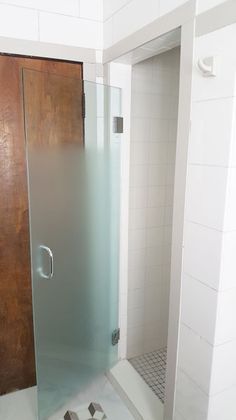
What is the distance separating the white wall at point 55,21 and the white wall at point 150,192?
0.32 meters

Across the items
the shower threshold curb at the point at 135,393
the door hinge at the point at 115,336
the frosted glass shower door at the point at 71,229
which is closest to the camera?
the frosted glass shower door at the point at 71,229

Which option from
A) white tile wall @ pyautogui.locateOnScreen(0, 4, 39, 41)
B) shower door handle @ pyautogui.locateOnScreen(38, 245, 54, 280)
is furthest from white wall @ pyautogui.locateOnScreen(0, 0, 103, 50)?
shower door handle @ pyautogui.locateOnScreen(38, 245, 54, 280)

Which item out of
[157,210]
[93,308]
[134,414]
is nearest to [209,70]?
[157,210]

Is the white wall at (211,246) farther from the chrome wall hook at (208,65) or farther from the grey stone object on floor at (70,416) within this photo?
the grey stone object on floor at (70,416)

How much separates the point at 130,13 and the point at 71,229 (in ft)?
3.48

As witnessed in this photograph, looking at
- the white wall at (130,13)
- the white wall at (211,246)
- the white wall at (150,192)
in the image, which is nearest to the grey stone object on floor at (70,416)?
the white wall at (150,192)

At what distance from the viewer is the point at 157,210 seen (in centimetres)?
205

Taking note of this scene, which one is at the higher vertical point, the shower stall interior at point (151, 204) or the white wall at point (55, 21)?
the white wall at point (55, 21)

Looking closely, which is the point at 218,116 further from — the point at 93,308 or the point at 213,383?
the point at 93,308

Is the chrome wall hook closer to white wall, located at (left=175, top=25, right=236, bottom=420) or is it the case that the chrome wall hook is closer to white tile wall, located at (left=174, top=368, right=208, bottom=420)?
white wall, located at (left=175, top=25, right=236, bottom=420)

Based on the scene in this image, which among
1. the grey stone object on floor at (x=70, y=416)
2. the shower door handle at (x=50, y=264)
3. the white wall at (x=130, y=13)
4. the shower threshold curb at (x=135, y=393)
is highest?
the white wall at (x=130, y=13)

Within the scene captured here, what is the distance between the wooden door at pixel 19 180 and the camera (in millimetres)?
1498

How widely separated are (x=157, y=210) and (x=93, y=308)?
0.73 metres

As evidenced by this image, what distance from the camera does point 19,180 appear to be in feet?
5.46
